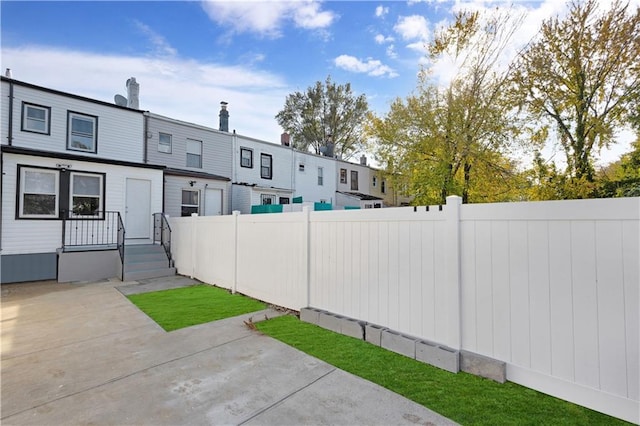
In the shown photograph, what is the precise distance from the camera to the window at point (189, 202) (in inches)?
514

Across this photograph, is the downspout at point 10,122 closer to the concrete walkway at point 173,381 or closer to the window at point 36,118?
the window at point 36,118

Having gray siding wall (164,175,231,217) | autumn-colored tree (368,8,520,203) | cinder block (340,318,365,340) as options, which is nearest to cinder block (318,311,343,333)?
cinder block (340,318,365,340)

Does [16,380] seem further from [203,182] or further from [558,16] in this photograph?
[558,16]

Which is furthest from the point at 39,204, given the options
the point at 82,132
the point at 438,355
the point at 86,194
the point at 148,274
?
the point at 438,355

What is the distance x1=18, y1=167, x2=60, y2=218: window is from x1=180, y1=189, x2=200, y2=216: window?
4486 mm

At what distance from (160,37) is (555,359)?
39.2 ft

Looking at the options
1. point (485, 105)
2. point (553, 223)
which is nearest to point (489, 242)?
point (553, 223)

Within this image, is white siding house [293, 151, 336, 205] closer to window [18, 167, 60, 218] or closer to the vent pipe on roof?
the vent pipe on roof

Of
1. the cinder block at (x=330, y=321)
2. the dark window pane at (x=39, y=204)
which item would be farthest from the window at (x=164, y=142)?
the cinder block at (x=330, y=321)

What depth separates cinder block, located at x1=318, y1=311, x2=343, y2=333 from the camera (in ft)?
14.0

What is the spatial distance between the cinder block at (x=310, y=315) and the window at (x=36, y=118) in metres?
11.2

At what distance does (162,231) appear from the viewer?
34.3 feet

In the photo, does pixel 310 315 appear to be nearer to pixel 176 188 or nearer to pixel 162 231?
pixel 162 231

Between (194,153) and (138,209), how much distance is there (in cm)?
429
